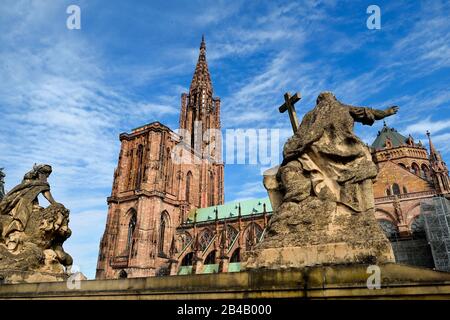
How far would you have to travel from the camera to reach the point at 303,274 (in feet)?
7.89

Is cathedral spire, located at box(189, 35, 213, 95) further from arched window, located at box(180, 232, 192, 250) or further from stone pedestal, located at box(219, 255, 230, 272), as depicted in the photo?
stone pedestal, located at box(219, 255, 230, 272)

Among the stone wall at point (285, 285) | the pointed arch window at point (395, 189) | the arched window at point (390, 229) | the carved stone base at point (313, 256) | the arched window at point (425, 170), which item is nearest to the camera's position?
the stone wall at point (285, 285)

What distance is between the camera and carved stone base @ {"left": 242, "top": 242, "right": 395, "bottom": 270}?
2820mm

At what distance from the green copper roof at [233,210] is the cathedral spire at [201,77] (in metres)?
22.8

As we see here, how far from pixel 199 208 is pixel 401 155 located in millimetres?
27599

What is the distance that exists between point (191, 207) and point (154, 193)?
873 centimetres

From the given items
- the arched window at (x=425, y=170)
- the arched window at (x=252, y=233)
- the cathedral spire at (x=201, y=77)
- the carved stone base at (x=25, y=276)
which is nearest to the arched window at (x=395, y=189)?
the arched window at (x=425, y=170)

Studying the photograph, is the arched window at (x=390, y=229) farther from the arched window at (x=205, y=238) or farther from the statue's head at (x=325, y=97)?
the statue's head at (x=325, y=97)

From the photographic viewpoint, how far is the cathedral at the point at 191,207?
1126 inches

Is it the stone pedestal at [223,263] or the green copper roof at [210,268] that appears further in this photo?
the green copper roof at [210,268]

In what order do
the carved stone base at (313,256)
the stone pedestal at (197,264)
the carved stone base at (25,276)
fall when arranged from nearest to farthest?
the carved stone base at (313,256) < the carved stone base at (25,276) < the stone pedestal at (197,264)

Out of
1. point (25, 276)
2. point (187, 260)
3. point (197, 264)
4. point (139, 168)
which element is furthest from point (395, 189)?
point (25, 276)

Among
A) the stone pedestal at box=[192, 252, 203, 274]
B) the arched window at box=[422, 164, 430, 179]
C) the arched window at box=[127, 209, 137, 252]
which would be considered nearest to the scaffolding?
the arched window at box=[422, 164, 430, 179]
